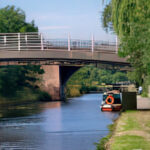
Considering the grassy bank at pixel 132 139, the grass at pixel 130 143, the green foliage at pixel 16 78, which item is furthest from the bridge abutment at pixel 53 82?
the grass at pixel 130 143

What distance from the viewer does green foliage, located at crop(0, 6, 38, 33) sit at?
269 feet

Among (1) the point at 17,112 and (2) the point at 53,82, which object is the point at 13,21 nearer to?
(2) the point at 53,82

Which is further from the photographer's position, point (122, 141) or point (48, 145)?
point (48, 145)

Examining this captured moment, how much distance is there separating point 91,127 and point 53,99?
42947 mm

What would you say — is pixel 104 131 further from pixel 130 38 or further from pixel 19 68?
pixel 19 68

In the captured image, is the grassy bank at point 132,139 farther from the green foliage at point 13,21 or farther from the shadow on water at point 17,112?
the green foliage at point 13,21

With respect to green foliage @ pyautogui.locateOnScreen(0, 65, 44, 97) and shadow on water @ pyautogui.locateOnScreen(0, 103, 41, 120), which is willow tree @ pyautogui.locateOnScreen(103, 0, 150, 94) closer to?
shadow on water @ pyautogui.locateOnScreen(0, 103, 41, 120)

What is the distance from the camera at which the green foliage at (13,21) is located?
81.9 m

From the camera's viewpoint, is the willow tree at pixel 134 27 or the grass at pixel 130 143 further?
the willow tree at pixel 134 27

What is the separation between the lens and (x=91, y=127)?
32.0m

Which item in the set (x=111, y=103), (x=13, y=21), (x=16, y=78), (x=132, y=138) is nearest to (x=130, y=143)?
(x=132, y=138)

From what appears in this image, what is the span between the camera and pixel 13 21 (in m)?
83.9

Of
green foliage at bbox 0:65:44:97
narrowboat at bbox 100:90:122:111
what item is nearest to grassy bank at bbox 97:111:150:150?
narrowboat at bbox 100:90:122:111

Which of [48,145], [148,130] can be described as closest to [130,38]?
[148,130]
